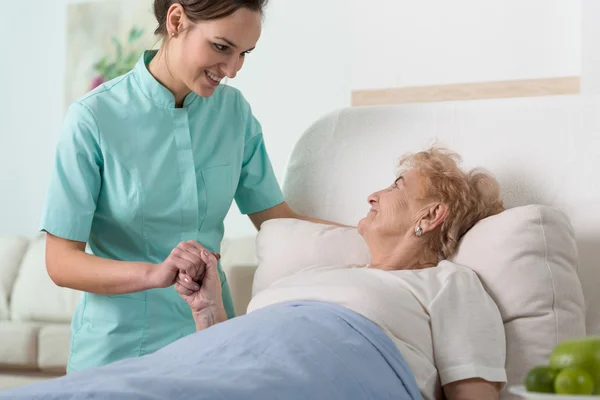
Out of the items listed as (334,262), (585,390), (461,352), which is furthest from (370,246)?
(585,390)

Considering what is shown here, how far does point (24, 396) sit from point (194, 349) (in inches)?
13.9

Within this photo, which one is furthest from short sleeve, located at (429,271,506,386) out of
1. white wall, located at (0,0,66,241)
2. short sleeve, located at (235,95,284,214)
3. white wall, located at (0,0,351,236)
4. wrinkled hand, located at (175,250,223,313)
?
white wall, located at (0,0,66,241)

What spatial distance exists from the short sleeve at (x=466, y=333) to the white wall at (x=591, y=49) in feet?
4.49

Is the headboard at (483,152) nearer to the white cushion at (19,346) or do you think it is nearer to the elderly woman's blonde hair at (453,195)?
the elderly woman's blonde hair at (453,195)

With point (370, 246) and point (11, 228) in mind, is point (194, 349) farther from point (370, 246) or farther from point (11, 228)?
point (11, 228)

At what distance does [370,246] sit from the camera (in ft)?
6.03

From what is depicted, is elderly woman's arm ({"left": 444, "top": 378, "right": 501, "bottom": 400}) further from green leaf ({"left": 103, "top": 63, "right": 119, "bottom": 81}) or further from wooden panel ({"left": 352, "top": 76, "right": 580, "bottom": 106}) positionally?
green leaf ({"left": 103, "top": 63, "right": 119, "bottom": 81})

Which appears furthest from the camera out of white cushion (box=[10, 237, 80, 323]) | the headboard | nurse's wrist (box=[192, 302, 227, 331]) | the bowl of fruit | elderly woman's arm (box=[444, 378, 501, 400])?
white cushion (box=[10, 237, 80, 323])

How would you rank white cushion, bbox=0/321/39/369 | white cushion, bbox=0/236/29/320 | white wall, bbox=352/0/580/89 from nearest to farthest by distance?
white wall, bbox=352/0/580/89 → white cushion, bbox=0/321/39/369 → white cushion, bbox=0/236/29/320

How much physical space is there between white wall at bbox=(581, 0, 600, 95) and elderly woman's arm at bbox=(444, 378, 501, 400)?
1.54 m

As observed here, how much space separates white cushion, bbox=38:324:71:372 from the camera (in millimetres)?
3931

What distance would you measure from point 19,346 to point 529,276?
3056 millimetres

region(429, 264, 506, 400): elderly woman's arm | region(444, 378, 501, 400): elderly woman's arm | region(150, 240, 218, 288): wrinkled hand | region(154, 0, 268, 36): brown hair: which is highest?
region(154, 0, 268, 36): brown hair

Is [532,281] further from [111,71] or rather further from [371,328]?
[111,71]
